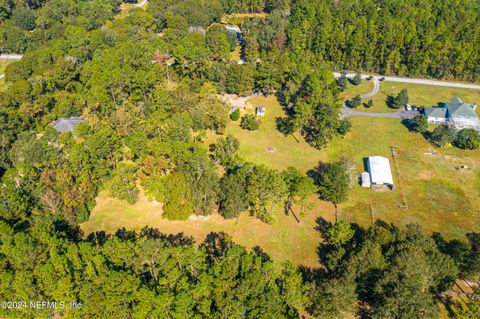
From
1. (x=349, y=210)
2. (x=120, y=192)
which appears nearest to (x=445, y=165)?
(x=349, y=210)

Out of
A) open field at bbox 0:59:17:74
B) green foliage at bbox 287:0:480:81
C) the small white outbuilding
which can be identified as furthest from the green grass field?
open field at bbox 0:59:17:74

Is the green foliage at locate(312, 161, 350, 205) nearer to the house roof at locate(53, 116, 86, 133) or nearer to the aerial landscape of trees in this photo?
the aerial landscape of trees

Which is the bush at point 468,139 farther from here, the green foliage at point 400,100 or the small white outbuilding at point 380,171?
the small white outbuilding at point 380,171

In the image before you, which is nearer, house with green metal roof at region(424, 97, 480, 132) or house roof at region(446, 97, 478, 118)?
house with green metal roof at region(424, 97, 480, 132)

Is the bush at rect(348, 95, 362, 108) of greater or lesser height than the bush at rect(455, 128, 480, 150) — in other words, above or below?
above

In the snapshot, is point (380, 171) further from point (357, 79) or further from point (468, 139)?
point (357, 79)

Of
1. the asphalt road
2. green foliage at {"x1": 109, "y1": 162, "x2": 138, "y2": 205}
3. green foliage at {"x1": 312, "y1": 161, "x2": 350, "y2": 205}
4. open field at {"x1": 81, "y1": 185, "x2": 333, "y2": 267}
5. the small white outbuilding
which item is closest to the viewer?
open field at {"x1": 81, "y1": 185, "x2": 333, "y2": 267}

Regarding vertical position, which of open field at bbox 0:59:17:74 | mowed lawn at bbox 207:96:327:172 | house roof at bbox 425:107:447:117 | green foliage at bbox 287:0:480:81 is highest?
green foliage at bbox 287:0:480:81
